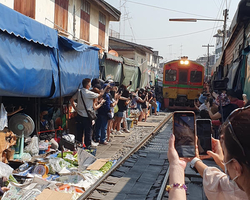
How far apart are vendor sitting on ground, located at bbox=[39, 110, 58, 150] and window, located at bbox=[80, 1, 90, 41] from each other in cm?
605

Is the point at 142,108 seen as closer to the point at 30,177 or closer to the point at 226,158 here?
the point at 30,177

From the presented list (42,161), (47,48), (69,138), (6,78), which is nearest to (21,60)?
(6,78)

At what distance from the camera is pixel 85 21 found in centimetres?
1368

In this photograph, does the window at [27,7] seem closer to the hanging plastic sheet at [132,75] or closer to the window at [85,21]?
the window at [85,21]

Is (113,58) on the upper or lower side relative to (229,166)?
upper

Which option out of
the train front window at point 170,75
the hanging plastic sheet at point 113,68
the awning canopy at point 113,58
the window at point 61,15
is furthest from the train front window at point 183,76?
the window at point 61,15

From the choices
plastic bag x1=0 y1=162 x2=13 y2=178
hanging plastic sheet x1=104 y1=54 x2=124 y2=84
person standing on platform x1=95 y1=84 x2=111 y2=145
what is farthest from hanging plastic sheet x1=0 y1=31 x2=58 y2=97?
hanging plastic sheet x1=104 y1=54 x2=124 y2=84

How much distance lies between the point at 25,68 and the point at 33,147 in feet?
5.84

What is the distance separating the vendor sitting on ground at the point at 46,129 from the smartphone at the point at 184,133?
228 inches

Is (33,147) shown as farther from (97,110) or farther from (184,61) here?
(184,61)

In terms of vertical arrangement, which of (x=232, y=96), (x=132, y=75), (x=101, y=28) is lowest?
(x=232, y=96)

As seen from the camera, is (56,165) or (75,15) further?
(75,15)

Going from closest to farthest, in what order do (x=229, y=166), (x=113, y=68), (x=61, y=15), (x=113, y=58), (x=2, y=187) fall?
(x=229, y=166) → (x=2, y=187) → (x=61, y=15) → (x=113, y=58) → (x=113, y=68)

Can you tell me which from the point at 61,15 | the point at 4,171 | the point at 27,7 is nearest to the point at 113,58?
the point at 61,15
